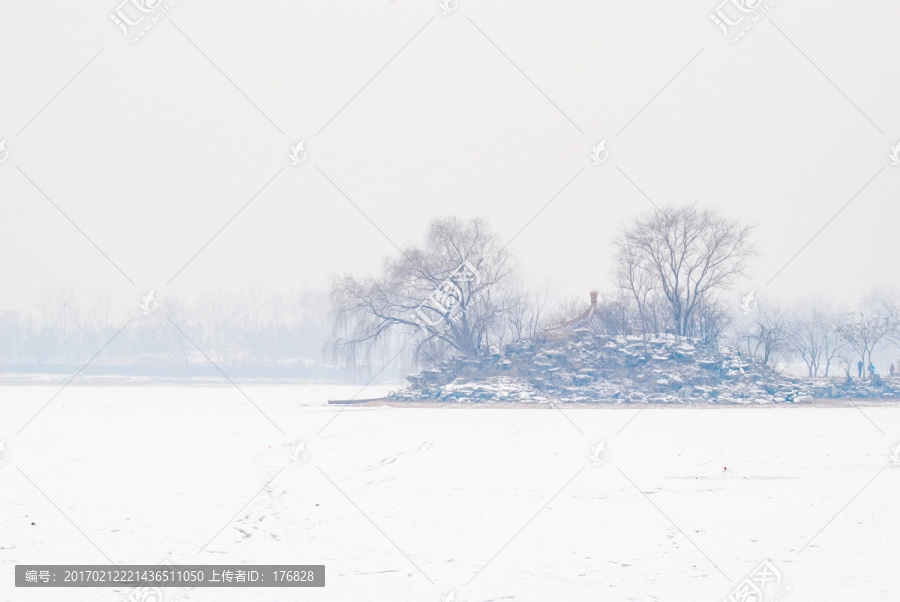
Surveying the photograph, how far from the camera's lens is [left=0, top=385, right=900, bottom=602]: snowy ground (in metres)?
8.70

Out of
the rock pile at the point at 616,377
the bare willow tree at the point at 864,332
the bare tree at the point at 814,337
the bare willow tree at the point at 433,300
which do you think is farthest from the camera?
the bare tree at the point at 814,337

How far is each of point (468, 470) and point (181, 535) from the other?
224 inches

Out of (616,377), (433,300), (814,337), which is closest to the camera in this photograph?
(616,377)

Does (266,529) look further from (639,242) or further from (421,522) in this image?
(639,242)

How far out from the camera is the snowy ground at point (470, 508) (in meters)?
8.70

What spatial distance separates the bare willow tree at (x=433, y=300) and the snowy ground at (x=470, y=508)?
16983 millimetres

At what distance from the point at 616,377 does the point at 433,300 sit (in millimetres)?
9520

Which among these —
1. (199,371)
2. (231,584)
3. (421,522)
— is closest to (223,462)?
(421,522)

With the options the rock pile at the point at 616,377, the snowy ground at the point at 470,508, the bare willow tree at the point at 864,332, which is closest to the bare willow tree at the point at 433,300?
the rock pile at the point at 616,377

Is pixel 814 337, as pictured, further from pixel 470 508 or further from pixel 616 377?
pixel 470 508

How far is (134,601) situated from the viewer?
8.01m

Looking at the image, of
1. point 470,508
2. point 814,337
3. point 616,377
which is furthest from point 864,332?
point 470,508

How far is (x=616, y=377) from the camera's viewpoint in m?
33.1

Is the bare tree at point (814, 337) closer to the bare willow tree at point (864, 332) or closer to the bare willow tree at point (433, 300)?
the bare willow tree at point (864, 332)
